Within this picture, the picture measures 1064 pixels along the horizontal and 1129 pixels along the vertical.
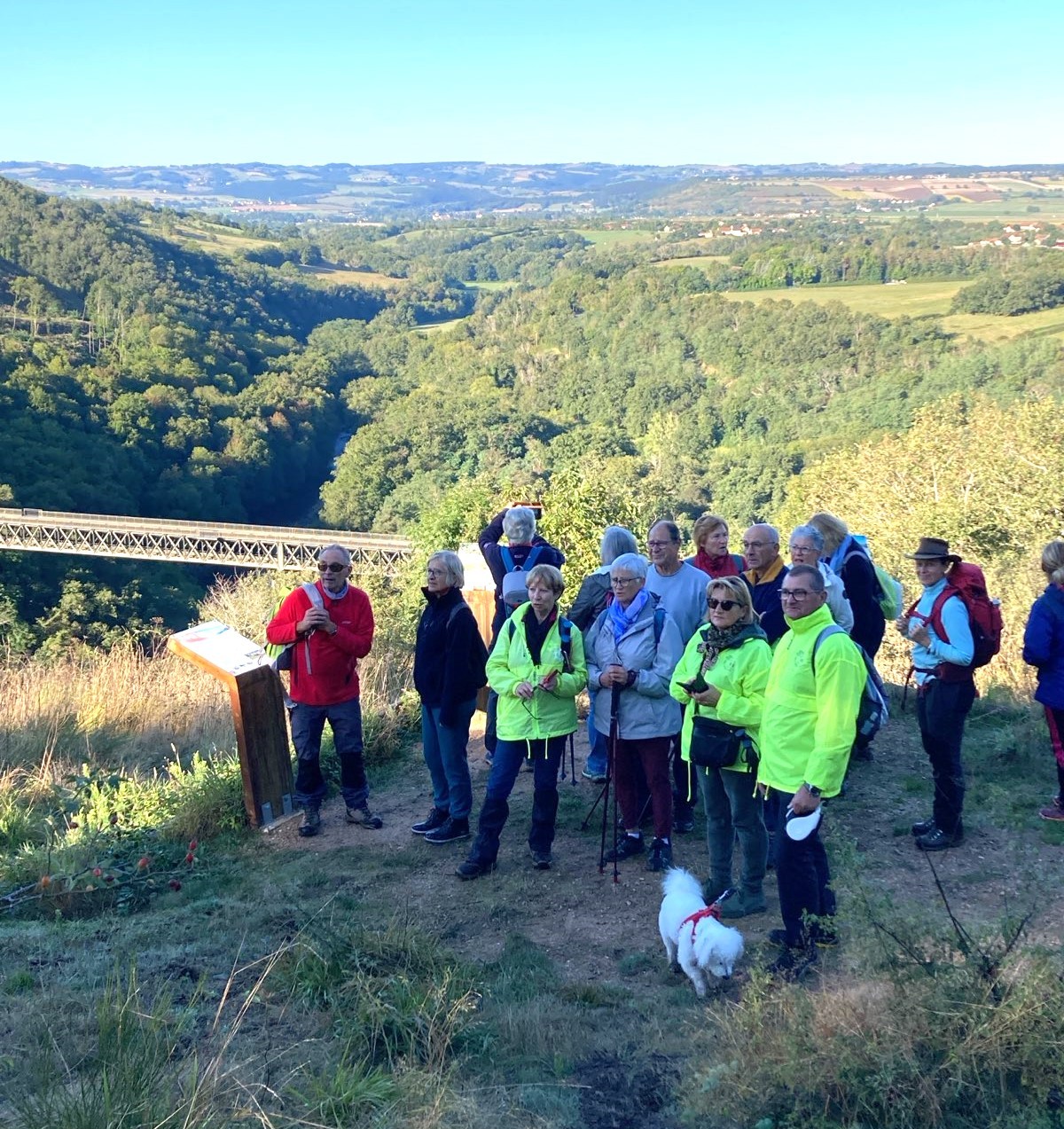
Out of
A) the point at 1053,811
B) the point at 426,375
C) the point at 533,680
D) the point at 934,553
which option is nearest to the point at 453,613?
the point at 533,680

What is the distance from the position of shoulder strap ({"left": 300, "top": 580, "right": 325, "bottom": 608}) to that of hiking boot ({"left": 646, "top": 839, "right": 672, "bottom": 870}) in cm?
199

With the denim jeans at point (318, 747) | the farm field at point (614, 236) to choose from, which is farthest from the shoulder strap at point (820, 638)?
the farm field at point (614, 236)

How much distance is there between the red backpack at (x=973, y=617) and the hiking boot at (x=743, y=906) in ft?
4.21

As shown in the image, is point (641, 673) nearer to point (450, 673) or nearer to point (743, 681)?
point (743, 681)

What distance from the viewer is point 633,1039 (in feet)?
10.4

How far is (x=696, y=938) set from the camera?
3.41m

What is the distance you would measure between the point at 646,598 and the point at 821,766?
54.7 inches

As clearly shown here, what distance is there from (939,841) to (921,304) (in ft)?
283

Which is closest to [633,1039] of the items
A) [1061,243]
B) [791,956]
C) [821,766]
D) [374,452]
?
[791,956]

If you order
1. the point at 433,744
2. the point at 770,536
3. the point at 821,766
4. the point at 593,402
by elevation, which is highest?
the point at 770,536

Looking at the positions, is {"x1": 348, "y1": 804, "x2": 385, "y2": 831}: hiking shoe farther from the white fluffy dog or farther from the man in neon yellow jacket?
the man in neon yellow jacket

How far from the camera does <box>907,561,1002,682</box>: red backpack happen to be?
432cm

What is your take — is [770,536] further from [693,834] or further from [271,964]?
[271,964]

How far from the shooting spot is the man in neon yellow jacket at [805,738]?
3271 millimetres
